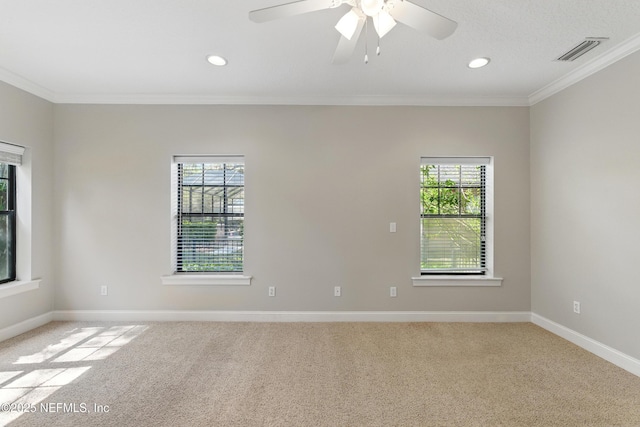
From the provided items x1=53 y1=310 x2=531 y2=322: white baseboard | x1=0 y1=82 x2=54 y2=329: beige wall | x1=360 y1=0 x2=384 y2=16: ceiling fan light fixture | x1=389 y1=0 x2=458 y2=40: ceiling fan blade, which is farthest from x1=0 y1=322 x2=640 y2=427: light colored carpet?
x1=360 y1=0 x2=384 y2=16: ceiling fan light fixture

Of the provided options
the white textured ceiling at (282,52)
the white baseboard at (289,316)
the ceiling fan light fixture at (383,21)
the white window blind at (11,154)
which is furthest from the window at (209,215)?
the ceiling fan light fixture at (383,21)

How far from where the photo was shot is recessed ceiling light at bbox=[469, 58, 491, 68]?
2598 mm

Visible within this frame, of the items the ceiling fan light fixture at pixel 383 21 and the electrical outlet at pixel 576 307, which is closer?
the ceiling fan light fixture at pixel 383 21

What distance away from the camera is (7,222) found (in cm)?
312

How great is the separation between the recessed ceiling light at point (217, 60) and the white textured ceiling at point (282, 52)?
0.07m

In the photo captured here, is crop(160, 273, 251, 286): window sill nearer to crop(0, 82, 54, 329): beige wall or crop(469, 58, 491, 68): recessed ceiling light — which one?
→ crop(0, 82, 54, 329): beige wall

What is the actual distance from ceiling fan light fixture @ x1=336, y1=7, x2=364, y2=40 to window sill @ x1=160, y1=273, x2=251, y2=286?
2.75 metres

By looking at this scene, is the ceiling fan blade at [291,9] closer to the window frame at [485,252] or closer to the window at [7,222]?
the window frame at [485,252]

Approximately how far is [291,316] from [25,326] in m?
2.89

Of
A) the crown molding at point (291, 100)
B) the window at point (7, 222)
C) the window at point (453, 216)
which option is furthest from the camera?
the window at point (453, 216)

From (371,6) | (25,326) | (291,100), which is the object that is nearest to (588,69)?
(371,6)

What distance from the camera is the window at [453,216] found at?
359 cm

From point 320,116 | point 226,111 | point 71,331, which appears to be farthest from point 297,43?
point 71,331

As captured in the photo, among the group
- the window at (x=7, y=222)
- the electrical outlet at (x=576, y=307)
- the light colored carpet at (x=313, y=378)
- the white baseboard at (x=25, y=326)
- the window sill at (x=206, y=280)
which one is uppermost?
the window at (x=7, y=222)
